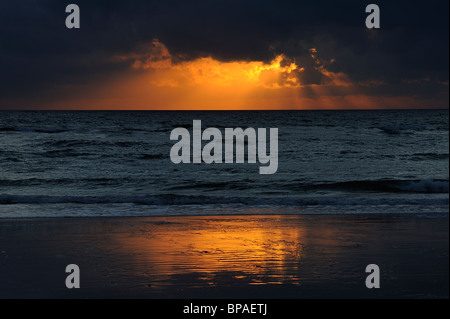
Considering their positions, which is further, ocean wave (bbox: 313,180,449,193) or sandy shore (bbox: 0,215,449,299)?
ocean wave (bbox: 313,180,449,193)

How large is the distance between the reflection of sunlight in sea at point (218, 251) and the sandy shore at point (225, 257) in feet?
0.07

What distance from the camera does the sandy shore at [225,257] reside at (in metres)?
7.09

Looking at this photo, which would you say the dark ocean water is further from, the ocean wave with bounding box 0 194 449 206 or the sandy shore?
the sandy shore

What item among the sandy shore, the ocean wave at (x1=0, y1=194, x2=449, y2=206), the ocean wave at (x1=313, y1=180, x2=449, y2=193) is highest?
the ocean wave at (x1=313, y1=180, x2=449, y2=193)

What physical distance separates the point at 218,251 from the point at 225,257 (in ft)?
1.72

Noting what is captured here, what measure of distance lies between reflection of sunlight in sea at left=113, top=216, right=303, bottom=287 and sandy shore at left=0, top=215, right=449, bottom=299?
2cm

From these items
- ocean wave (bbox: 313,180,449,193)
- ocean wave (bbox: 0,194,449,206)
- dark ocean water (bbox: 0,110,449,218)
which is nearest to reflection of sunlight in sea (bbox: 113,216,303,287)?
dark ocean water (bbox: 0,110,449,218)

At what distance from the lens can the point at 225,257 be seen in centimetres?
894

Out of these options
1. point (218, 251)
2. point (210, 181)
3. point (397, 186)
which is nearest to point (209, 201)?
point (210, 181)

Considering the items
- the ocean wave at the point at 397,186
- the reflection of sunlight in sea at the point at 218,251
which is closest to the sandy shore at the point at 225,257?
the reflection of sunlight in sea at the point at 218,251

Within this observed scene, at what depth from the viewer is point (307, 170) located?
28.8m

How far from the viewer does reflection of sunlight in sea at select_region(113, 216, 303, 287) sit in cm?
775

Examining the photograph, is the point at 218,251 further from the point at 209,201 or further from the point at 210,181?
the point at 210,181
